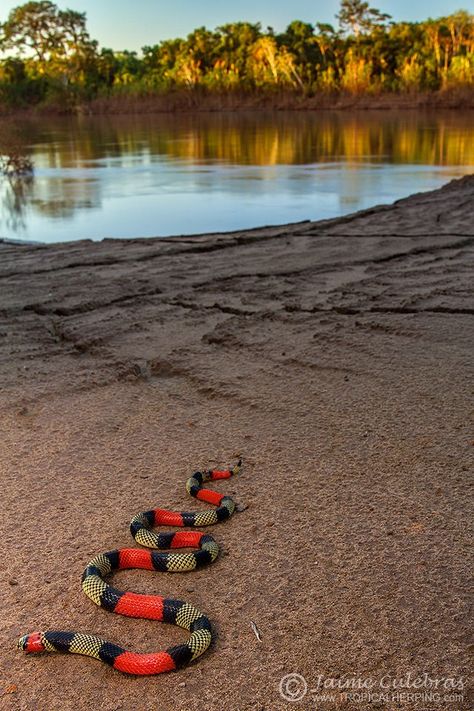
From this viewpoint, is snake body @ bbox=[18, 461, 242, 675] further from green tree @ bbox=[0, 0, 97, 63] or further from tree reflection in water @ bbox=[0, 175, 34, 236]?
green tree @ bbox=[0, 0, 97, 63]

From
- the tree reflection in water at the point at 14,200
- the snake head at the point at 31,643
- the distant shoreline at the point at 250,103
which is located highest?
the distant shoreline at the point at 250,103

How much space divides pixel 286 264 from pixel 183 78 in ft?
150

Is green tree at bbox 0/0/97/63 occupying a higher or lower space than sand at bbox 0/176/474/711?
higher

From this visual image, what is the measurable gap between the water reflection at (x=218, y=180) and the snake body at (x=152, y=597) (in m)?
5.75

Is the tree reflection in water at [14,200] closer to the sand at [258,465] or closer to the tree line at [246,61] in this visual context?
the sand at [258,465]

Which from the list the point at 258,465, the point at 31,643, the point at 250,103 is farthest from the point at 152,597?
the point at 250,103

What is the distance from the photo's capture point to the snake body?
1.59 metres

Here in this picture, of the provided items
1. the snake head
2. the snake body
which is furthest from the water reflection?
the snake head

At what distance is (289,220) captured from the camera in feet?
25.6

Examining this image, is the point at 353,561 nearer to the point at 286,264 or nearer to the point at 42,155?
the point at 286,264

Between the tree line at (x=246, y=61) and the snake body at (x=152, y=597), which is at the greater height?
the tree line at (x=246, y=61)

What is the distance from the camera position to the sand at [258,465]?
5.26 feet

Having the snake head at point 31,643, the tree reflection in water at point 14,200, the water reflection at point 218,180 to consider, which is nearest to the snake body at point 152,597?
the snake head at point 31,643

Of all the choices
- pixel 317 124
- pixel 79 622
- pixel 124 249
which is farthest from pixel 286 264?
pixel 317 124
